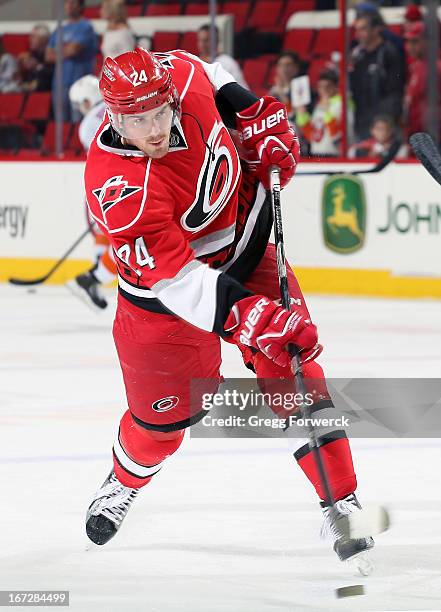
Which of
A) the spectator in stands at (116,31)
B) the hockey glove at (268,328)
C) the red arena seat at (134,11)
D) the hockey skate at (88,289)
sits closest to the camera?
the hockey glove at (268,328)

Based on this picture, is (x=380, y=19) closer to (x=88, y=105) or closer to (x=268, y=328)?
(x=88, y=105)

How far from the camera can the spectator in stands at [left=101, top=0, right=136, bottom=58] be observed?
8805 millimetres

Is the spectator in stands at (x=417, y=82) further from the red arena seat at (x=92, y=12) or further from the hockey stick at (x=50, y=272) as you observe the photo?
the red arena seat at (x=92, y=12)

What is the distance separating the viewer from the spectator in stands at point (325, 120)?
26.6ft

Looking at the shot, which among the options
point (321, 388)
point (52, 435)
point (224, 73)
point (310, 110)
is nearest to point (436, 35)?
point (310, 110)

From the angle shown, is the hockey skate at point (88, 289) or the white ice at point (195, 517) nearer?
the white ice at point (195, 517)

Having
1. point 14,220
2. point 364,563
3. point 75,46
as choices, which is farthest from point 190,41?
point 364,563

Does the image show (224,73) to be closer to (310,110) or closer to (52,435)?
(52,435)

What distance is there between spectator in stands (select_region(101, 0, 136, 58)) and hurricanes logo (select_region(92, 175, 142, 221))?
240 inches

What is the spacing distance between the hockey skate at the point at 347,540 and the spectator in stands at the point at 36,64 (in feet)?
21.2

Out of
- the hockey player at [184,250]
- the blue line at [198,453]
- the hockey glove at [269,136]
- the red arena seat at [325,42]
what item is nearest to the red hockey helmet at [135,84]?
the hockey player at [184,250]


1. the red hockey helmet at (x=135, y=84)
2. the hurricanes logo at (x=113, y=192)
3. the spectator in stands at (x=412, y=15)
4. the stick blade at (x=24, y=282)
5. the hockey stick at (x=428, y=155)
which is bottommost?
the stick blade at (x=24, y=282)

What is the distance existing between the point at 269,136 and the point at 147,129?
49 centimetres

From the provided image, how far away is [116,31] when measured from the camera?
884 cm
